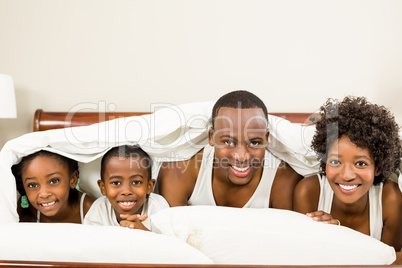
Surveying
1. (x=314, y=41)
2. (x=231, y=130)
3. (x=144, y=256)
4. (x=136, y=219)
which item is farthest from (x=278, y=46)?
(x=144, y=256)

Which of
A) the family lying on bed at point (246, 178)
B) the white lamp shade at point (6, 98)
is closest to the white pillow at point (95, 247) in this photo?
the family lying on bed at point (246, 178)

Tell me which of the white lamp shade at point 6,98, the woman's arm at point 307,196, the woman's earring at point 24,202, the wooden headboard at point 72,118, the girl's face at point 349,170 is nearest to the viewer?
the girl's face at point 349,170

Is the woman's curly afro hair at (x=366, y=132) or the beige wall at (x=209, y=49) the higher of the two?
the beige wall at (x=209, y=49)

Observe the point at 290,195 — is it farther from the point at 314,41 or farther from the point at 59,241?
the point at 314,41

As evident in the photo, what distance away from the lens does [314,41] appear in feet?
7.80

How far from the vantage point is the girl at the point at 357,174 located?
3.92 feet

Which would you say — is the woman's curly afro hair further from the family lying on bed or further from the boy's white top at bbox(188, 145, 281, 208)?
the boy's white top at bbox(188, 145, 281, 208)

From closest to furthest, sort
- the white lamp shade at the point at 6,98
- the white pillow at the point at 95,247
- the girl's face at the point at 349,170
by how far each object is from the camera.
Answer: the white pillow at the point at 95,247
the girl's face at the point at 349,170
the white lamp shade at the point at 6,98

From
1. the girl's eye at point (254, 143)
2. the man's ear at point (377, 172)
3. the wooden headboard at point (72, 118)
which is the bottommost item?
the man's ear at point (377, 172)

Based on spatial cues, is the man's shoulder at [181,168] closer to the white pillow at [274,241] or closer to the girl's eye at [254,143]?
the girl's eye at [254,143]

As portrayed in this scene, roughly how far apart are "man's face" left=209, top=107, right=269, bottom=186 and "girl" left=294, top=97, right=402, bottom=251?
183 millimetres

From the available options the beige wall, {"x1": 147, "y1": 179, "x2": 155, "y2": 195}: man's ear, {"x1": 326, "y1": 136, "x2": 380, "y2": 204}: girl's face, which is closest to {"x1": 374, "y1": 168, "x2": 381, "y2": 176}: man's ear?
{"x1": 326, "y1": 136, "x2": 380, "y2": 204}: girl's face

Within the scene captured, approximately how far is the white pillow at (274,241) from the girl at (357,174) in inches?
6.6

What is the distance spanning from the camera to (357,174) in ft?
3.90
